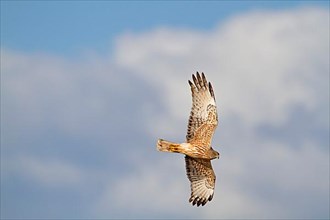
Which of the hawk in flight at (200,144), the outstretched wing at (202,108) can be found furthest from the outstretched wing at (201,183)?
the outstretched wing at (202,108)

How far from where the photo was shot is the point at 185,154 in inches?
1442

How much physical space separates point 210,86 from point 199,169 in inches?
135

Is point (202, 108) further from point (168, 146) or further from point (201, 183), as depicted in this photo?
point (201, 183)

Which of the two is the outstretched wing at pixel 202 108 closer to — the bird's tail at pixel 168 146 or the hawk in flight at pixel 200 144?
the hawk in flight at pixel 200 144

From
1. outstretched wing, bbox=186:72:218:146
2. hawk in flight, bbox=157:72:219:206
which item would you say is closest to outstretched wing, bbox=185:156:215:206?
hawk in flight, bbox=157:72:219:206

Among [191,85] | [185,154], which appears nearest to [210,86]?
[191,85]

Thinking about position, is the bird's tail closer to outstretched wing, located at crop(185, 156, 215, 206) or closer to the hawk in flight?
the hawk in flight

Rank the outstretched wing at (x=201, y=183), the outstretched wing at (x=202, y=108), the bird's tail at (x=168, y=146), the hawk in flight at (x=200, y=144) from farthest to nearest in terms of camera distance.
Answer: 1. the outstretched wing at (x=201, y=183)
2. the outstretched wing at (x=202, y=108)
3. the hawk in flight at (x=200, y=144)
4. the bird's tail at (x=168, y=146)

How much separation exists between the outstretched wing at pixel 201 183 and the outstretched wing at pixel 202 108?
1.53 metres

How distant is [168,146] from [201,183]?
304 centimetres

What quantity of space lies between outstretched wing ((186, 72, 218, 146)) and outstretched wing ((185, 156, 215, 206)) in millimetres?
1527

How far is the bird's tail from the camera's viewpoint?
117ft

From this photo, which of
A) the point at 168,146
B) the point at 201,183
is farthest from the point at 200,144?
the point at 201,183

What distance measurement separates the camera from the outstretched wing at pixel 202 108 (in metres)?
37.3
